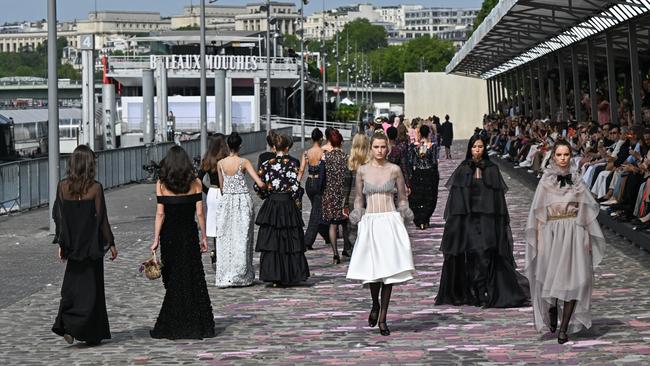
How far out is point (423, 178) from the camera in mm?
26938

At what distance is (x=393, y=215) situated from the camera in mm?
13977

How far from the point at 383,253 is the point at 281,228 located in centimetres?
431

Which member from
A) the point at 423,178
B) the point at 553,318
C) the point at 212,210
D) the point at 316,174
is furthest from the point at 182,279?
the point at 423,178

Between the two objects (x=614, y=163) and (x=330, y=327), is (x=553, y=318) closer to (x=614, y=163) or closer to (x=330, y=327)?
(x=330, y=327)

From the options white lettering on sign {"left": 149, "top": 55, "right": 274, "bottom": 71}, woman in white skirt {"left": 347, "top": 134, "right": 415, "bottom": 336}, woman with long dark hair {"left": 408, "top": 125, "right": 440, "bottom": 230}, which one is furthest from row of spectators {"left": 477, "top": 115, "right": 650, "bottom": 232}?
white lettering on sign {"left": 149, "top": 55, "right": 274, "bottom": 71}

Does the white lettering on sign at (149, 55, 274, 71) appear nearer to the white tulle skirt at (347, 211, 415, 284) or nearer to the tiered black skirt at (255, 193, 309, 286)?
A: the tiered black skirt at (255, 193, 309, 286)

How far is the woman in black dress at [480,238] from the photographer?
15.6 m

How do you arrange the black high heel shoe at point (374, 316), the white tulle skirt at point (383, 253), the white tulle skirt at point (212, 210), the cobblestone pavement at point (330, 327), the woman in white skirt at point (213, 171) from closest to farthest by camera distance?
the cobblestone pavement at point (330, 327), the white tulle skirt at point (383, 253), the black high heel shoe at point (374, 316), the woman in white skirt at point (213, 171), the white tulle skirt at point (212, 210)

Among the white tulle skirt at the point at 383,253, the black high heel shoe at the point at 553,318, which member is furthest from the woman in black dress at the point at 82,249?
the black high heel shoe at the point at 553,318

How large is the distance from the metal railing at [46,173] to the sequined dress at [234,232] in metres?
6.54

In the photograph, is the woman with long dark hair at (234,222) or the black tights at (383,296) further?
the woman with long dark hair at (234,222)

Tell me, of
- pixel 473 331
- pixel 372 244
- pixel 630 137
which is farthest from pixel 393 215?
pixel 630 137

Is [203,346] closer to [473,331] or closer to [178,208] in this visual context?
[178,208]

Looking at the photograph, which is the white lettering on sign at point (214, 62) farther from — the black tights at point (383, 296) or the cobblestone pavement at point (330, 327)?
the black tights at point (383, 296)
